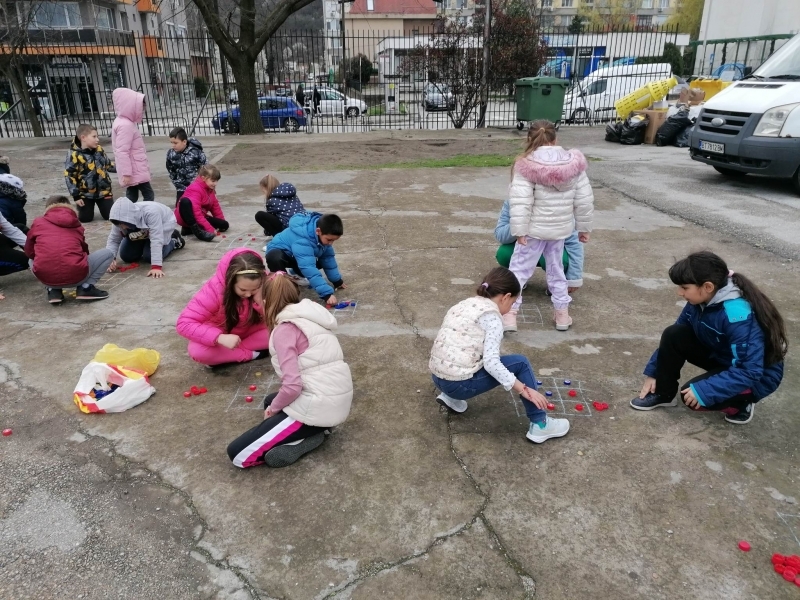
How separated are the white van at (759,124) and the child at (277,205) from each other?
671 cm

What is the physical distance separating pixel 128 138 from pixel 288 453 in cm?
607

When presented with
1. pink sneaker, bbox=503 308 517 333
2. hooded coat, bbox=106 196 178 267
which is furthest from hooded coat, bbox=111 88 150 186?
pink sneaker, bbox=503 308 517 333

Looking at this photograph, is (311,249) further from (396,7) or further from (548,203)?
(396,7)

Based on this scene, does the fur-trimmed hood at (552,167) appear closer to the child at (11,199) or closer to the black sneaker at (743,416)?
the black sneaker at (743,416)

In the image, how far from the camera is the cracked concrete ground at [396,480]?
7.90 feet

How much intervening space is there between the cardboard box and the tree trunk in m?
10.4

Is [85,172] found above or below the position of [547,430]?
above

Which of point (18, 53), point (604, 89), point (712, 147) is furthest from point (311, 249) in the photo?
point (604, 89)

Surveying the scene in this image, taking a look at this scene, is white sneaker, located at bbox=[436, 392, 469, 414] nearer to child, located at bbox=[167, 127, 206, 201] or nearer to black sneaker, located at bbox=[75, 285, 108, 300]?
black sneaker, located at bbox=[75, 285, 108, 300]

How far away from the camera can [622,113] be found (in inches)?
647

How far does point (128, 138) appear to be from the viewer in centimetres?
752

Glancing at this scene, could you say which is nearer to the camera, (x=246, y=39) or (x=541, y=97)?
(x=541, y=97)

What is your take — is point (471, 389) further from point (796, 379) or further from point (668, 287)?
point (668, 287)

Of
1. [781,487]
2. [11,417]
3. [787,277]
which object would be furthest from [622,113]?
Result: [11,417]
